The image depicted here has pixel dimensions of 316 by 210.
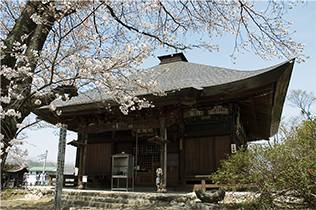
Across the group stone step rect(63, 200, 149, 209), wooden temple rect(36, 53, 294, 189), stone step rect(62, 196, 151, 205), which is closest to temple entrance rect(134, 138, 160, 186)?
wooden temple rect(36, 53, 294, 189)

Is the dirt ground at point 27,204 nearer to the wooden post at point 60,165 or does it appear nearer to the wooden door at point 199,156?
the wooden post at point 60,165

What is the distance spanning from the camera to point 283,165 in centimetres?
677

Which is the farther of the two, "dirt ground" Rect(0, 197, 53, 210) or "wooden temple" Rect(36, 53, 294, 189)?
"wooden temple" Rect(36, 53, 294, 189)

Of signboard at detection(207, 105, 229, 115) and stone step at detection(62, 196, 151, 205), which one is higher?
signboard at detection(207, 105, 229, 115)

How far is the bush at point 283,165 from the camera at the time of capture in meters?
6.48

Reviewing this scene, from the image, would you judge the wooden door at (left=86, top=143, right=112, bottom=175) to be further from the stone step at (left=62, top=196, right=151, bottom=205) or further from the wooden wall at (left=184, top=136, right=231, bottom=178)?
the wooden wall at (left=184, top=136, right=231, bottom=178)

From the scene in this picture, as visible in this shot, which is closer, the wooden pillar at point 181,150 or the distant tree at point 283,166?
the distant tree at point 283,166

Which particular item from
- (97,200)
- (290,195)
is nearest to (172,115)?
(97,200)

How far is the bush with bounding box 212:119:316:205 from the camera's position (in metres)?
6.48

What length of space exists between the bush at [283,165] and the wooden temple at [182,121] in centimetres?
251

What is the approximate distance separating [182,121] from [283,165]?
547 centimetres

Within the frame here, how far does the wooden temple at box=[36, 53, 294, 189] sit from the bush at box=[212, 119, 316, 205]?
2506 millimetres

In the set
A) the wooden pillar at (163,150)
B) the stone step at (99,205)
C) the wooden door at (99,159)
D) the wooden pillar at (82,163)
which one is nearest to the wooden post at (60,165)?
the stone step at (99,205)

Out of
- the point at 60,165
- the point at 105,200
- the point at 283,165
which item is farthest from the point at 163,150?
the point at 283,165
